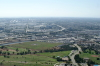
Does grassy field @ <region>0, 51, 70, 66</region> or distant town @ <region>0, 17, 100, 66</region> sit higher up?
grassy field @ <region>0, 51, 70, 66</region>

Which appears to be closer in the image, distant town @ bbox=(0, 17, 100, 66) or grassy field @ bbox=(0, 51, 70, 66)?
grassy field @ bbox=(0, 51, 70, 66)

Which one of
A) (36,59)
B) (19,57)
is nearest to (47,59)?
(36,59)

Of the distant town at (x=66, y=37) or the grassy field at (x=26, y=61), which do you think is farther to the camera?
the distant town at (x=66, y=37)

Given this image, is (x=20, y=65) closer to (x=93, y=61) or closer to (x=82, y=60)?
(x=82, y=60)

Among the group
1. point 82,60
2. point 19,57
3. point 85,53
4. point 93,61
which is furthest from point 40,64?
point 85,53

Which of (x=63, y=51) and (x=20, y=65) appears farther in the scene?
(x=63, y=51)

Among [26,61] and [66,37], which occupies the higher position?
[26,61]

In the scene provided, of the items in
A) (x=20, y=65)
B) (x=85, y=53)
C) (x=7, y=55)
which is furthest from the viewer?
(x=85, y=53)

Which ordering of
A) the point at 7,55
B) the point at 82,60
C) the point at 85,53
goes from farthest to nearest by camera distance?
the point at 85,53 → the point at 7,55 → the point at 82,60

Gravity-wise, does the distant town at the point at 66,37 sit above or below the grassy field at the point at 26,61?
below

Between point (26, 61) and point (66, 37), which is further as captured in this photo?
point (66, 37)
